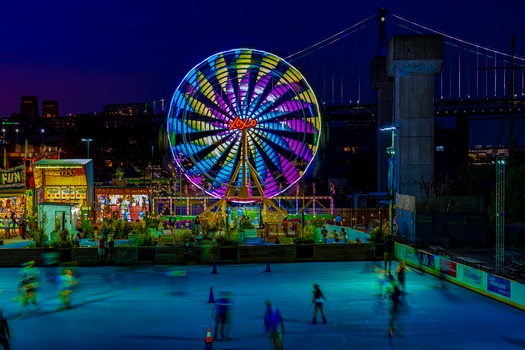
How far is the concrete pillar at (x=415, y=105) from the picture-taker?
156ft

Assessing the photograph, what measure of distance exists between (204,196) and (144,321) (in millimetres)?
28782

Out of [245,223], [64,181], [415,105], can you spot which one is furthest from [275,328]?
[415,105]

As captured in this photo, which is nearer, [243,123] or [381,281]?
[381,281]

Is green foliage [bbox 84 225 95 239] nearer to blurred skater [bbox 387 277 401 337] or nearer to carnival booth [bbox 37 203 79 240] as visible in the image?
carnival booth [bbox 37 203 79 240]

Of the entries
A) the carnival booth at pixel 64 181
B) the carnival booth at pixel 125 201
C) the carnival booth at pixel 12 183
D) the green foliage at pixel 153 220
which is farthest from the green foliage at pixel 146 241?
the carnival booth at pixel 125 201

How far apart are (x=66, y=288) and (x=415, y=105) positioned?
3270cm

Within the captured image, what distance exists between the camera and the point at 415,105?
157ft

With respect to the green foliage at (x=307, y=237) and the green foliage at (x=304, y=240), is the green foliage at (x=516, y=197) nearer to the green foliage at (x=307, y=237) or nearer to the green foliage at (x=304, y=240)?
the green foliage at (x=307, y=237)

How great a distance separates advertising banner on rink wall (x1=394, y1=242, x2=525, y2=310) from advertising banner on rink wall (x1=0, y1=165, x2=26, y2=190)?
25772 millimetres

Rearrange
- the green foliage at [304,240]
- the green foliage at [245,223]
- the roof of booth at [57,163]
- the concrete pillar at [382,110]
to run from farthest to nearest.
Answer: the concrete pillar at [382,110], the roof of booth at [57,163], the green foliage at [245,223], the green foliage at [304,240]

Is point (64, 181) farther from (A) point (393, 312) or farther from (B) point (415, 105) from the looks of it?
(A) point (393, 312)

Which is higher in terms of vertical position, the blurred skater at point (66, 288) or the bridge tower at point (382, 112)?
the bridge tower at point (382, 112)

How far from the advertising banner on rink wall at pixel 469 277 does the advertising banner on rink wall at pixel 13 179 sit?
25.8 m

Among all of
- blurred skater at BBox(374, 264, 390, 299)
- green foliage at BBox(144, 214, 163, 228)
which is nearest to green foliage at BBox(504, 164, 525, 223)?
blurred skater at BBox(374, 264, 390, 299)
